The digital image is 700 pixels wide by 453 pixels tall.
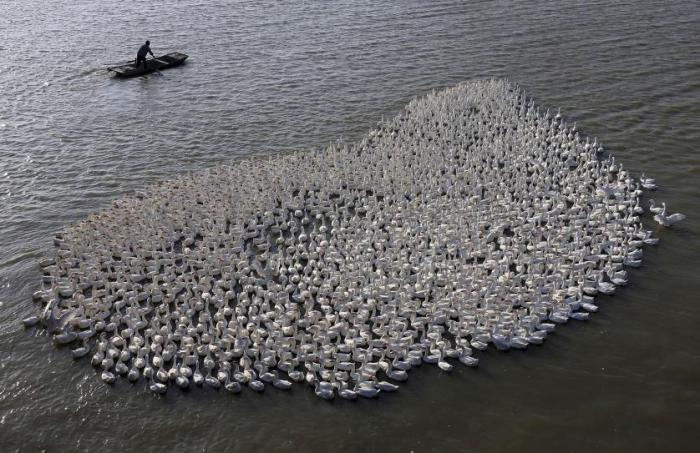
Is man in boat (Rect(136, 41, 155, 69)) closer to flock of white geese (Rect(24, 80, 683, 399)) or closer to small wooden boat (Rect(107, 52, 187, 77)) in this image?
small wooden boat (Rect(107, 52, 187, 77))

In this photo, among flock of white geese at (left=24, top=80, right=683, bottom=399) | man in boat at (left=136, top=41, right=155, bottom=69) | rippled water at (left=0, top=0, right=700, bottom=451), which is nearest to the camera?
rippled water at (left=0, top=0, right=700, bottom=451)

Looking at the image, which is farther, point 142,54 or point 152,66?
point 152,66

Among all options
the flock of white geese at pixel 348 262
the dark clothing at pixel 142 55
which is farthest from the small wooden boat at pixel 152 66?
the flock of white geese at pixel 348 262

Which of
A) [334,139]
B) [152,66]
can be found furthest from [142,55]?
[334,139]

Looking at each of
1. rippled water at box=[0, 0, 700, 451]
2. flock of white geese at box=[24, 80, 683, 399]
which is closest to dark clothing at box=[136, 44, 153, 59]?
rippled water at box=[0, 0, 700, 451]

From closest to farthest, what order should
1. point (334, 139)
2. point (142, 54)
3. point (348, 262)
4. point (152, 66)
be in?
point (348, 262), point (334, 139), point (142, 54), point (152, 66)

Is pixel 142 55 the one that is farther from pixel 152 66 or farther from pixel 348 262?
pixel 348 262
